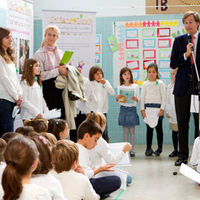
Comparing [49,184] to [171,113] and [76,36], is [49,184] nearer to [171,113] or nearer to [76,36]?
[76,36]

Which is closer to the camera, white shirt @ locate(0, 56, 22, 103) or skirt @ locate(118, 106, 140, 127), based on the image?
white shirt @ locate(0, 56, 22, 103)

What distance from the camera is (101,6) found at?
6699 millimetres

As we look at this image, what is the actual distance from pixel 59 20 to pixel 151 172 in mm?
2331

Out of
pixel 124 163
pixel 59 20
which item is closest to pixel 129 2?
pixel 59 20

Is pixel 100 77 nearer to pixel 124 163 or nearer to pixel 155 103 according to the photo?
pixel 155 103

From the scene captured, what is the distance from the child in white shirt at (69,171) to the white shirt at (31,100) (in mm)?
1859

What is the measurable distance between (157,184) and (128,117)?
1.83 metres

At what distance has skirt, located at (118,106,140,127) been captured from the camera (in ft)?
18.1

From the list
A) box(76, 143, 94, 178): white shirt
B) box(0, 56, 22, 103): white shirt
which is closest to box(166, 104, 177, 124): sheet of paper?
box(0, 56, 22, 103): white shirt

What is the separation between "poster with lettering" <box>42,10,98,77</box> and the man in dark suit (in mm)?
1394

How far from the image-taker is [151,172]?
434 centimetres

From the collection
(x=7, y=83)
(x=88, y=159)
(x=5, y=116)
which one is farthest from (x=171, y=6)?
(x=88, y=159)

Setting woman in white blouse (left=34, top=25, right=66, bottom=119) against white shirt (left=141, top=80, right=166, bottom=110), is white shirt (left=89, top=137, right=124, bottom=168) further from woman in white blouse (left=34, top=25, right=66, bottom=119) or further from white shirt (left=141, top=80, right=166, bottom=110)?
white shirt (left=141, top=80, right=166, bottom=110)

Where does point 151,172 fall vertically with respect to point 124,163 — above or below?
below
